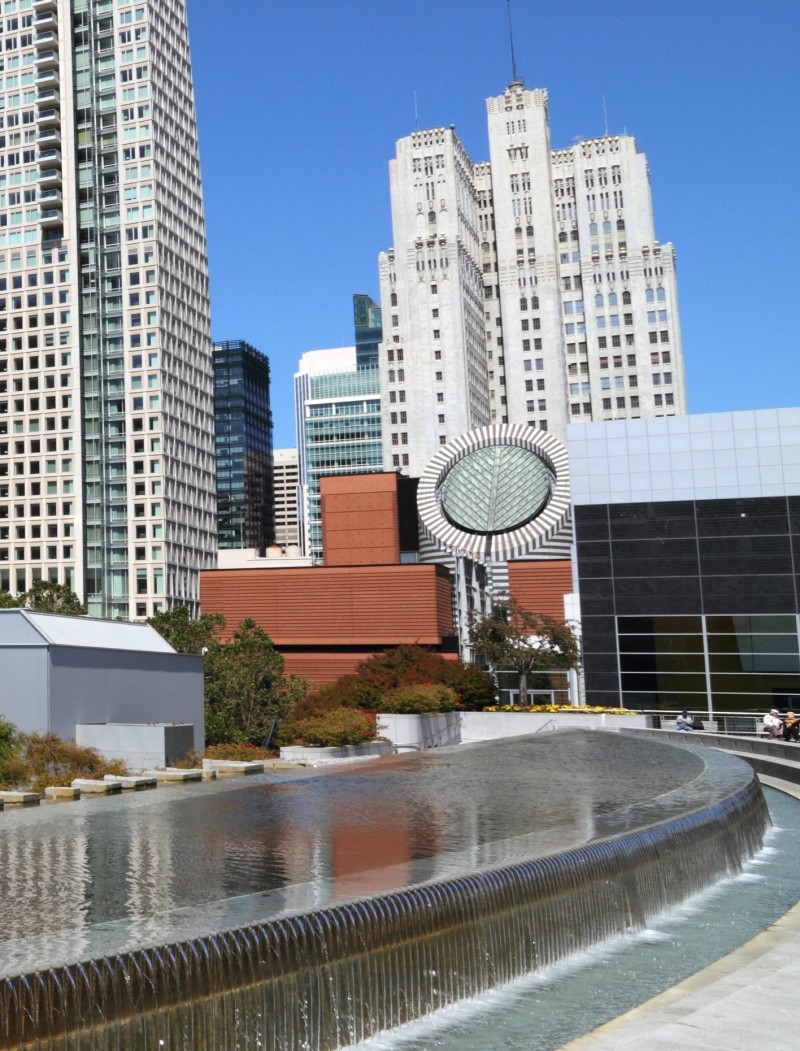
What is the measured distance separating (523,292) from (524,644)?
120909 mm

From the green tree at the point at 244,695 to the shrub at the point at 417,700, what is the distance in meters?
6.96

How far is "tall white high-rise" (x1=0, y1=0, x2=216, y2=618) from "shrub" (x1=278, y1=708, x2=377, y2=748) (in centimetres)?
8669

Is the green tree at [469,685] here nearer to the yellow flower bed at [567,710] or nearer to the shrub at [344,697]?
the yellow flower bed at [567,710]

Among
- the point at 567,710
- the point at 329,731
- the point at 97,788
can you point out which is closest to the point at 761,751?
the point at 329,731

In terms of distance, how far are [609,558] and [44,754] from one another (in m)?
36.3

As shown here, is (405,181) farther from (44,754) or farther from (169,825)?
(169,825)

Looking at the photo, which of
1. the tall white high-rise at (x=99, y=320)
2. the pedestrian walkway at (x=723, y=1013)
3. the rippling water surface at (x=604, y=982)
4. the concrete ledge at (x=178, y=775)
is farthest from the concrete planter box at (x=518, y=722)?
the tall white high-rise at (x=99, y=320)

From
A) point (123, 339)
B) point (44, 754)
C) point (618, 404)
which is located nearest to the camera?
point (44, 754)

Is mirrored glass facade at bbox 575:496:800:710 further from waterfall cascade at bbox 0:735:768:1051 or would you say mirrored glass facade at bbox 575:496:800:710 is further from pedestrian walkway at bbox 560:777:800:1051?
pedestrian walkway at bbox 560:777:800:1051

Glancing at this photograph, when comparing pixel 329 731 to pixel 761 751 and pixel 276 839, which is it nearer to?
pixel 761 751

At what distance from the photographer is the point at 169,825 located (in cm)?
2019

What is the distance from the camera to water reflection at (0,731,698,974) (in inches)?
480

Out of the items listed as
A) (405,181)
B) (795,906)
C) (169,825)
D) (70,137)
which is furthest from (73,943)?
(405,181)

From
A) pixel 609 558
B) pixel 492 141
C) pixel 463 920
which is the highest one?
pixel 492 141
